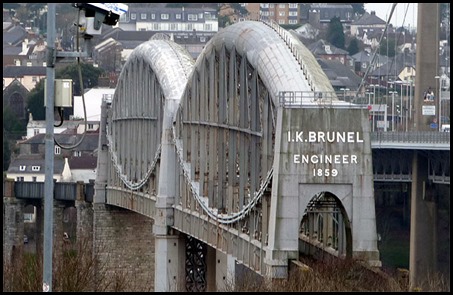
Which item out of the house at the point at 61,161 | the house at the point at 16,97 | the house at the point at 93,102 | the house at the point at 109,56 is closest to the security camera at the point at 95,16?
the house at the point at 61,161

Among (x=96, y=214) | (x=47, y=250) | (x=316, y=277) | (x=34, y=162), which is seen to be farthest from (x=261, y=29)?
(x=34, y=162)

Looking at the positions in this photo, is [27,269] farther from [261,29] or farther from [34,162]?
[34,162]

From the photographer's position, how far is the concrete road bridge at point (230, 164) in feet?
156

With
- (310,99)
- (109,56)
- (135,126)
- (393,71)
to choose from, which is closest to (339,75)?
(393,71)

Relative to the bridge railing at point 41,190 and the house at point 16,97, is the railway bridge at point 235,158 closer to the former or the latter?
the bridge railing at point 41,190

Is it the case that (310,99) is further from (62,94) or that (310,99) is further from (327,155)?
(62,94)

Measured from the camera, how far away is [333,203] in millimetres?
49688

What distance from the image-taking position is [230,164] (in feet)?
200

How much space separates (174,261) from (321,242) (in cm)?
1964

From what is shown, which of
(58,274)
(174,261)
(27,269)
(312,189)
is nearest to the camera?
(58,274)

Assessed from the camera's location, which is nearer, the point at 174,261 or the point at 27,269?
the point at 27,269

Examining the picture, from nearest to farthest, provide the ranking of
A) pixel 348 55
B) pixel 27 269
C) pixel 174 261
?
pixel 27 269 → pixel 174 261 → pixel 348 55

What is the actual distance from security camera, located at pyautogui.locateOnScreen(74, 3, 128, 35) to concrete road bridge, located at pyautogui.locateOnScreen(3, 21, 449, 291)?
2017cm

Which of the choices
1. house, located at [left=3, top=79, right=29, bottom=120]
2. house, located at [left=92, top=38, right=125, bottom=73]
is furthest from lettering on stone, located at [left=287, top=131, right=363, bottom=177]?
house, located at [left=92, top=38, right=125, bottom=73]
